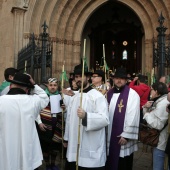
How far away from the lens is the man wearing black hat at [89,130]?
154 inches

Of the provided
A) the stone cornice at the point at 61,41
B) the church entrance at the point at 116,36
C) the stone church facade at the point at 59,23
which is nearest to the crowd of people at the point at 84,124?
the stone cornice at the point at 61,41

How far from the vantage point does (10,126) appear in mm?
3533

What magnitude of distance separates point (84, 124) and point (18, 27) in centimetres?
1152

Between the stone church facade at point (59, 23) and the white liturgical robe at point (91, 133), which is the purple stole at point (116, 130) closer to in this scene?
the white liturgical robe at point (91, 133)

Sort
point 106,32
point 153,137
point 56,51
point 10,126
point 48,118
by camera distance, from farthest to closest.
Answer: point 106,32 < point 56,51 < point 48,118 < point 153,137 < point 10,126

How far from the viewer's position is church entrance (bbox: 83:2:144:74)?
1842cm

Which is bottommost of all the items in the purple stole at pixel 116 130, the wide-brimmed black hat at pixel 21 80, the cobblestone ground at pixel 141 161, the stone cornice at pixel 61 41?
the cobblestone ground at pixel 141 161

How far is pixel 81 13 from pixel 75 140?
12.6 m

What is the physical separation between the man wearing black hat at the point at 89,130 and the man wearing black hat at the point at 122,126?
445mm

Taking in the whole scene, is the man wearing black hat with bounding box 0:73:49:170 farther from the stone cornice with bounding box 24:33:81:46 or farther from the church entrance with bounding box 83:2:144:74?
the church entrance with bounding box 83:2:144:74

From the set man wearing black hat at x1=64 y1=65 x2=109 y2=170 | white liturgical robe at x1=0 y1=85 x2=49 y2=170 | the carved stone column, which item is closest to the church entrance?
the carved stone column

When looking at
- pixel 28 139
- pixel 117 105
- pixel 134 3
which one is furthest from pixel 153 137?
pixel 134 3

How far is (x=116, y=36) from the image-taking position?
19547 millimetres

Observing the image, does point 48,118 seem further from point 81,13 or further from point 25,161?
point 81,13
